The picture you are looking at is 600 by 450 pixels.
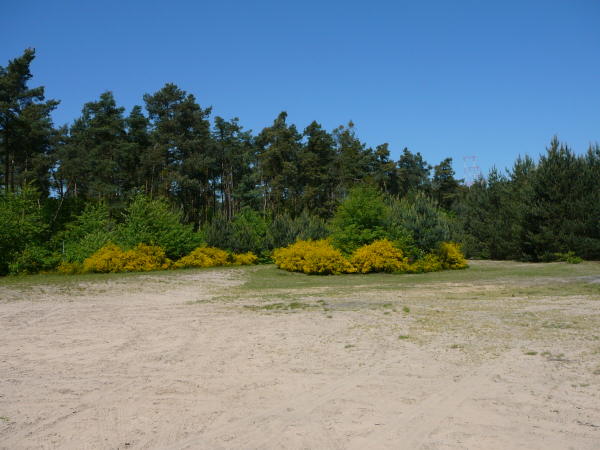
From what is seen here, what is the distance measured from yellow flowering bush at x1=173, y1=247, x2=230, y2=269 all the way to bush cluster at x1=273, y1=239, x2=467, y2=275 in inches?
231

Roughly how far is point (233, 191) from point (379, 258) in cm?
3658

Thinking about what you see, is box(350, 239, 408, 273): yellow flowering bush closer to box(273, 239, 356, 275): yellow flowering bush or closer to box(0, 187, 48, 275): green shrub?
box(273, 239, 356, 275): yellow flowering bush

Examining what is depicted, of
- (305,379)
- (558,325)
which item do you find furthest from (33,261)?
(558,325)

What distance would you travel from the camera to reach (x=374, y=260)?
2041cm

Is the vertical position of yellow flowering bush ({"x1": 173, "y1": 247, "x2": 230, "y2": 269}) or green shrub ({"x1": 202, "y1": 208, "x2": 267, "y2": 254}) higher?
green shrub ({"x1": 202, "y1": 208, "x2": 267, "y2": 254})

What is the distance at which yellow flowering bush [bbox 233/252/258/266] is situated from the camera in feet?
87.1

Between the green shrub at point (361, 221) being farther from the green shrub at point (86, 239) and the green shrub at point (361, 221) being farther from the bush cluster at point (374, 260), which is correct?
the green shrub at point (86, 239)

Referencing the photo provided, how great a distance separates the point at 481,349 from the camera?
6.13 m

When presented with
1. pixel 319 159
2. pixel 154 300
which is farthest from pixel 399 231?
pixel 319 159

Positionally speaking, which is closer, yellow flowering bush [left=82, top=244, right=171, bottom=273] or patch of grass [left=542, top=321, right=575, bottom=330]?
patch of grass [left=542, top=321, right=575, bottom=330]

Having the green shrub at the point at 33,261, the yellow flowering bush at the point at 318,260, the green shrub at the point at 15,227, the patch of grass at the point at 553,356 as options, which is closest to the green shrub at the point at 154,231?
the green shrub at the point at 33,261

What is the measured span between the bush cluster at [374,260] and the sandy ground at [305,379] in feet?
36.1

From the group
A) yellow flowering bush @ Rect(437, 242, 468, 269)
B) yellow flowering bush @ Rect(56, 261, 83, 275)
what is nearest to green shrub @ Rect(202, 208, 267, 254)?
yellow flowering bush @ Rect(56, 261, 83, 275)

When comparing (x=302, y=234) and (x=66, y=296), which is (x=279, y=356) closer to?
(x=66, y=296)
